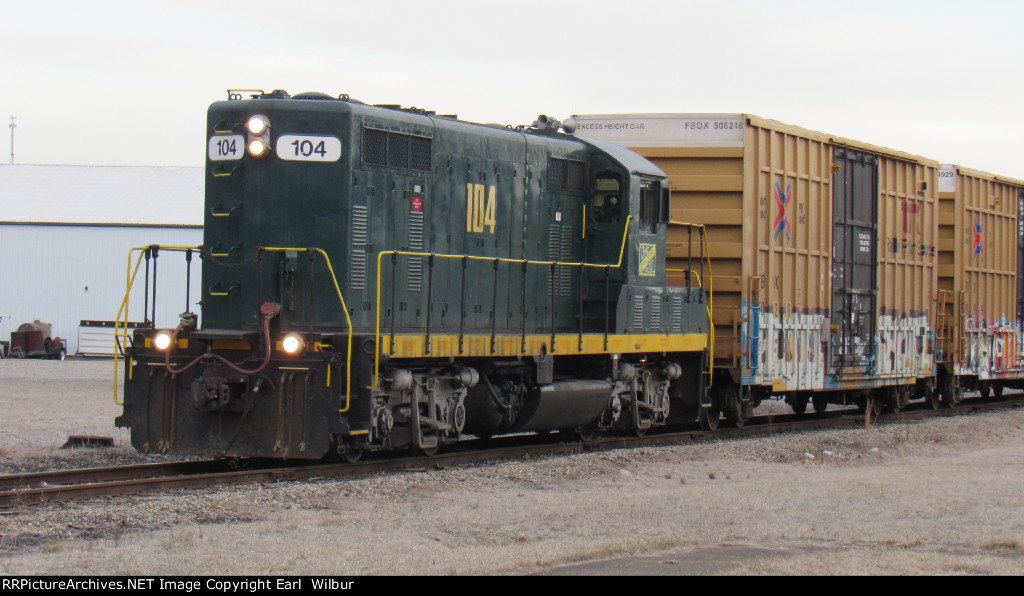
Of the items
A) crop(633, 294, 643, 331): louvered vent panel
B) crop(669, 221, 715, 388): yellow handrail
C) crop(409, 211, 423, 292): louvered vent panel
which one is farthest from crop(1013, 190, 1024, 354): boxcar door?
crop(409, 211, 423, 292): louvered vent panel

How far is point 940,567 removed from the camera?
6941mm

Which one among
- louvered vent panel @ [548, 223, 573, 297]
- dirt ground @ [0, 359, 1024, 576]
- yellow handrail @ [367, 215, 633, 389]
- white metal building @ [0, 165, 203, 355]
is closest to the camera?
dirt ground @ [0, 359, 1024, 576]

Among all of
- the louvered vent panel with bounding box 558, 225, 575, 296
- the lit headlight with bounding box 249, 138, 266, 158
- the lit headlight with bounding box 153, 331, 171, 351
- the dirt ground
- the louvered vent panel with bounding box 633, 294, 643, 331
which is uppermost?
the lit headlight with bounding box 249, 138, 266, 158

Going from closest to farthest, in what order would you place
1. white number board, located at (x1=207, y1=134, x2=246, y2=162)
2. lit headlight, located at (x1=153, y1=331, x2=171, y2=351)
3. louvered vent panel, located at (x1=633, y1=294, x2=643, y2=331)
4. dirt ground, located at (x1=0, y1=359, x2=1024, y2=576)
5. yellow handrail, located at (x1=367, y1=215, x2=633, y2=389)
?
dirt ground, located at (x1=0, y1=359, x2=1024, y2=576) < yellow handrail, located at (x1=367, y1=215, x2=633, y2=389) < lit headlight, located at (x1=153, y1=331, x2=171, y2=351) < white number board, located at (x1=207, y1=134, x2=246, y2=162) < louvered vent panel, located at (x1=633, y1=294, x2=643, y2=331)

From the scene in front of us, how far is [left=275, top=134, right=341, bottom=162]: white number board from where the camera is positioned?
11.7 metres

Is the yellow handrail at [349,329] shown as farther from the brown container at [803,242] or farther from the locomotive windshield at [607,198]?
the brown container at [803,242]

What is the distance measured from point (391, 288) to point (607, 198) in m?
3.70

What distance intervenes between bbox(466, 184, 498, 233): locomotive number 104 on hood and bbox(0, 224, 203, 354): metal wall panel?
3390 cm

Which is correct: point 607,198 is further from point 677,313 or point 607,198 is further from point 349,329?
point 349,329

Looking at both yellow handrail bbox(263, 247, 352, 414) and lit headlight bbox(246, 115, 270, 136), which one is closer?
yellow handrail bbox(263, 247, 352, 414)

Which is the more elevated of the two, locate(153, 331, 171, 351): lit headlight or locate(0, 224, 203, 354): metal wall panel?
locate(0, 224, 203, 354): metal wall panel

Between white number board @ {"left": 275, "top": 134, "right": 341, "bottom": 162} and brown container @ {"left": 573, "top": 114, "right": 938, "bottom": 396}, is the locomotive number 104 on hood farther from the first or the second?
brown container @ {"left": 573, "top": 114, "right": 938, "bottom": 396}

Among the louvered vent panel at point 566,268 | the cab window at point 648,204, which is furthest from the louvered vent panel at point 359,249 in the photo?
the cab window at point 648,204
